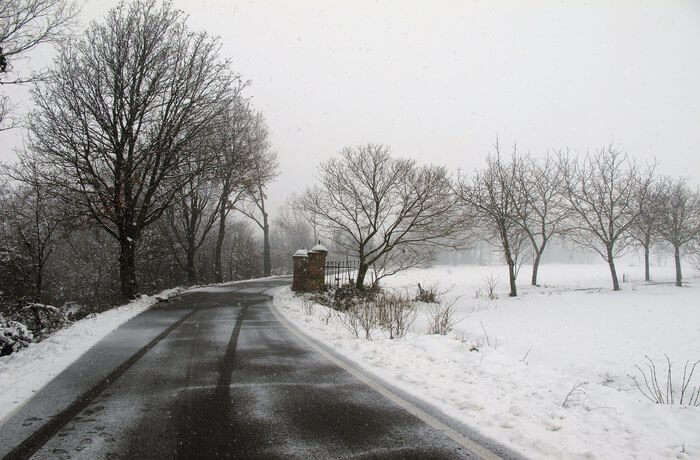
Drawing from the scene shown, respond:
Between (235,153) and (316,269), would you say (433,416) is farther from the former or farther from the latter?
(235,153)

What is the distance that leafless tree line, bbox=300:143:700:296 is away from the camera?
22.1 meters

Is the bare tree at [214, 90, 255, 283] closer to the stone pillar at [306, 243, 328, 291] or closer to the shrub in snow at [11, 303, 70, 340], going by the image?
the stone pillar at [306, 243, 328, 291]

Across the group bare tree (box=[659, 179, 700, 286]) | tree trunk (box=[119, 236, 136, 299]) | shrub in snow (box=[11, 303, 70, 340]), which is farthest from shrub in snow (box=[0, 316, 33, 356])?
bare tree (box=[659, 179, 700, 286])

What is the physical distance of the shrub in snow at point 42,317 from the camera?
11.7m

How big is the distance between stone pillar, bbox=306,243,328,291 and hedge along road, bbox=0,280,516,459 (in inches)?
487

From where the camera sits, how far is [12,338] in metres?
7.95

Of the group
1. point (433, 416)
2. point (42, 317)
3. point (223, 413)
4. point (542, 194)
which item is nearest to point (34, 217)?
point (42, 317)

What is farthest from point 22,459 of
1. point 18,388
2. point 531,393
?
point 531,393

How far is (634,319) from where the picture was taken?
1741 cm

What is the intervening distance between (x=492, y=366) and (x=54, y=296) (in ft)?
95.5

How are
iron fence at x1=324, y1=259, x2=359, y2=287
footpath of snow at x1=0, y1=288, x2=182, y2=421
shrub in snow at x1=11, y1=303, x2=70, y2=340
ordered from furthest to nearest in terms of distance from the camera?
1. iron fence at x1=324, y1=259, x2=359, y2=287
2. shrub in snow at x1=11, y1=303, x2=70, y2=340
3. footpath of snow at x1=0, y1=288, x2=182, y2=421

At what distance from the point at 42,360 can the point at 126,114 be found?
12.3m

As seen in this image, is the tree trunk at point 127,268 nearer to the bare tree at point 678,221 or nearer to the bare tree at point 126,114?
the bare tree at point 126,114

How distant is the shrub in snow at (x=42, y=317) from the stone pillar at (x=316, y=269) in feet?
31.9
